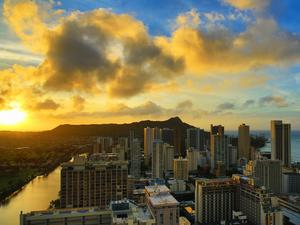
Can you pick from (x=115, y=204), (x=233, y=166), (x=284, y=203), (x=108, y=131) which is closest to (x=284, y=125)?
(x=233, y=166)

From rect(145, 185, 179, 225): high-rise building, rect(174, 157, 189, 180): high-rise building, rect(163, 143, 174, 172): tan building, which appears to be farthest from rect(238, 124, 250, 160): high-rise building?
rect(145, 185, 179, 225): high-rise building

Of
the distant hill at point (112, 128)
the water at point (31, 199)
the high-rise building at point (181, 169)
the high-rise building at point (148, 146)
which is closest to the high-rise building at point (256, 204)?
the water at point (31, 199)

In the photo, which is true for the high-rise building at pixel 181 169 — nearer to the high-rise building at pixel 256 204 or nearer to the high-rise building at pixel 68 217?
the high-rise building at pixel 256 204

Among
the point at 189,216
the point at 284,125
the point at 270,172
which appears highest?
the point at 284,125

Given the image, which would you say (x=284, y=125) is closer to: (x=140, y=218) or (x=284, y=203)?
(x=284, y=203)

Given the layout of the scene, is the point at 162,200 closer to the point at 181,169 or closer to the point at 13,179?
the point at 181,169

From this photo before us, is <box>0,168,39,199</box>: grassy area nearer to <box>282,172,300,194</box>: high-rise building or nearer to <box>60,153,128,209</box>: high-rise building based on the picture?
<box>60,153,128,209</box>: high-rise building

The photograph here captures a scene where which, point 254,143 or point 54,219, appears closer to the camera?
point 54,219
